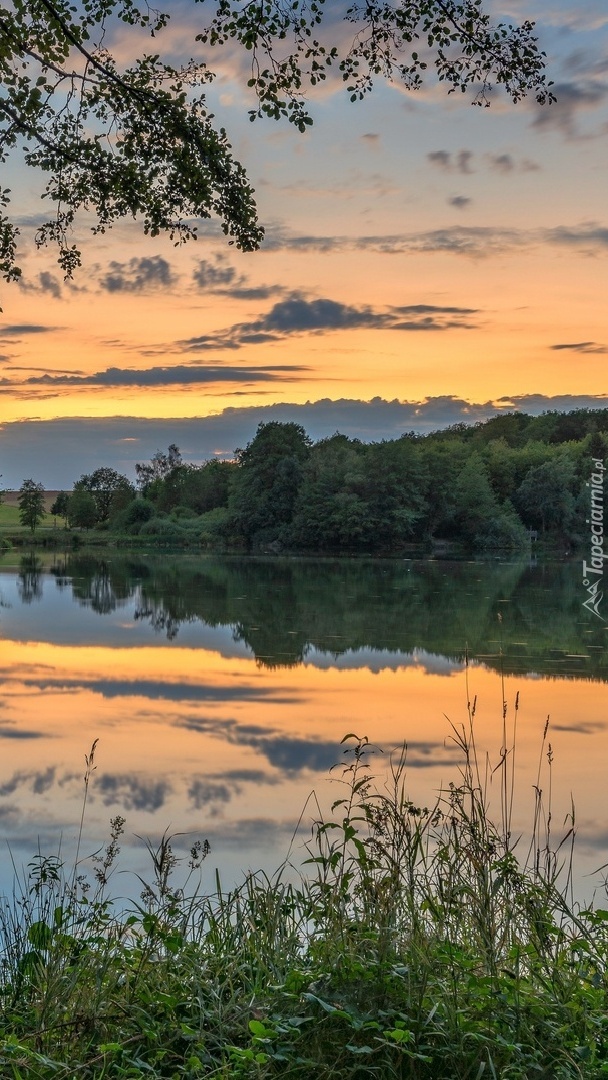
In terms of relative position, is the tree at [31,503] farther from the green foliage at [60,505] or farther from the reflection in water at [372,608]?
the reflection in water at [372,608]

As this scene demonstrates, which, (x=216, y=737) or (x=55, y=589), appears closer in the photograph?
(x=216, y=737)

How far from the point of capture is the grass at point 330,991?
3.21m

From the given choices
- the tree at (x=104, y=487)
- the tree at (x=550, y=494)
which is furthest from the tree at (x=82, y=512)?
the tree at (x=550, y=494)

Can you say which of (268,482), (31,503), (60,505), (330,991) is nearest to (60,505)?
(60,505)

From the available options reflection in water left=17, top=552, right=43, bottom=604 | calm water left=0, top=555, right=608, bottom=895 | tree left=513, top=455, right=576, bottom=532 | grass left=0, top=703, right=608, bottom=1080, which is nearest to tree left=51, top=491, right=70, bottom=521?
reflection in water left=17, top=552, right=43, bottom=604

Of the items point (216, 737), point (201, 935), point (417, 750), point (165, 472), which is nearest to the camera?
point (201, 935)

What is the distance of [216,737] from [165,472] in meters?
82.3

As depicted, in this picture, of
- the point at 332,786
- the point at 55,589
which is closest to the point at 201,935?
the point at 332,786

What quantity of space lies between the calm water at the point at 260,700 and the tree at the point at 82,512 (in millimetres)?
46213

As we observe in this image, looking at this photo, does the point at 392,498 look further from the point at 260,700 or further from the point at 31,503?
the point at 260,700

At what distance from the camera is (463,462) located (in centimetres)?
6188

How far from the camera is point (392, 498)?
57.5 meters

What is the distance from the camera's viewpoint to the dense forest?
5750 cm

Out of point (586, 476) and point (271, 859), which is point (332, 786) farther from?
point (586, 476)
